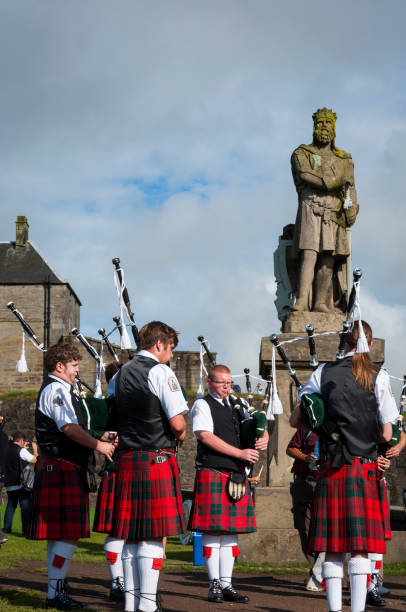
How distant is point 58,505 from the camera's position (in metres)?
5.73

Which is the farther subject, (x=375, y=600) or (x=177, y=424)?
(x=375, y=600)

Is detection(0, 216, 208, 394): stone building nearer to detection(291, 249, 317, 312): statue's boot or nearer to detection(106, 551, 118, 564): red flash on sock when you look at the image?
detection(291, 249, 317, 312): statue's boot

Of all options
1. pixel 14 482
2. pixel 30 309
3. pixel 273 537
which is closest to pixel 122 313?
pixel 273 537

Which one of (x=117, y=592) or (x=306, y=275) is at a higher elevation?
(x=306, y=275)

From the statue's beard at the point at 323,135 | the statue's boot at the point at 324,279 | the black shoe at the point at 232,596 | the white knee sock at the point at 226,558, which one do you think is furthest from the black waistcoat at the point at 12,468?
the black shoe at the point at 232,596

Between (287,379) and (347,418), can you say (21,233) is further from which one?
(347,418)

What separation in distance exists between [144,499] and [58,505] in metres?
0.88

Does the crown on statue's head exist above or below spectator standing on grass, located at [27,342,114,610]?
above

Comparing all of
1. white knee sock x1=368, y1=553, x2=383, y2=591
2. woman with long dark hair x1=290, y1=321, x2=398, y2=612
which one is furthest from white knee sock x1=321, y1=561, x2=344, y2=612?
white knee sock x1=368, y1=553, x2=383, y2=591

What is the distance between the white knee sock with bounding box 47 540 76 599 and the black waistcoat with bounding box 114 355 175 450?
0.93 meters

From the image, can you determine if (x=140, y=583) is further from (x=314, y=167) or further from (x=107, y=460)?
(x=314, y=167)

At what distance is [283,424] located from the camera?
880cm

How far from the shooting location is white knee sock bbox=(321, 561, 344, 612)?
4605mm

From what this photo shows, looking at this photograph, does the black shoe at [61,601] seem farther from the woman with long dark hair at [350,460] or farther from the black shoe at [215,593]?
the woman with long dark hair at [350,460]
